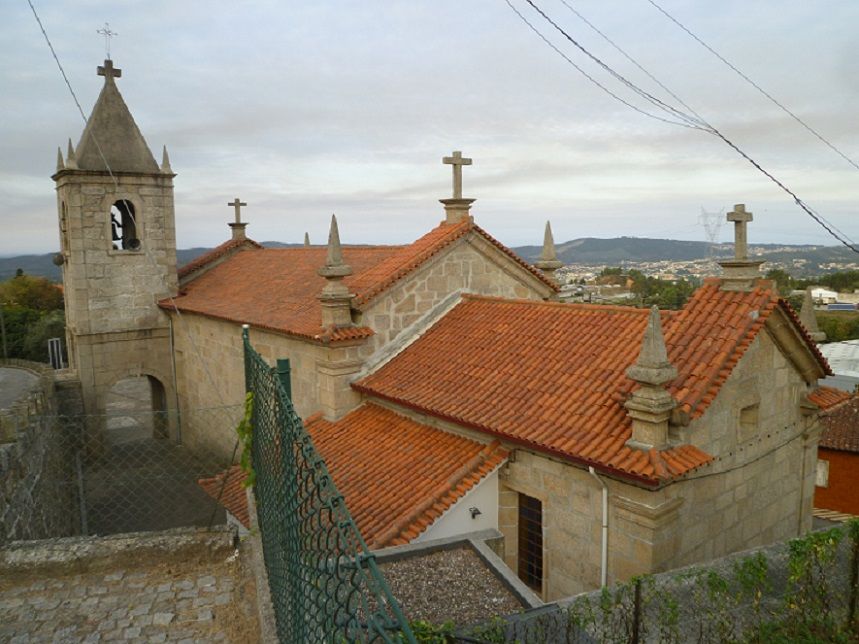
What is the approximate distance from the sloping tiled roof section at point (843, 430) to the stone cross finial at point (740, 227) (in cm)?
1911

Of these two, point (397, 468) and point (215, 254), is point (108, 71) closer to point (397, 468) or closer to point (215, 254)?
point (215, 254)

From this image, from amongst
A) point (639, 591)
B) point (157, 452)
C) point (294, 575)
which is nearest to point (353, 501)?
point (639, 591)

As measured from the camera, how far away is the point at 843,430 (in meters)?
25.0

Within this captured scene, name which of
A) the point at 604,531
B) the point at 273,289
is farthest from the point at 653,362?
the point at 273,289

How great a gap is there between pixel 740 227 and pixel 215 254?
17.3 meters

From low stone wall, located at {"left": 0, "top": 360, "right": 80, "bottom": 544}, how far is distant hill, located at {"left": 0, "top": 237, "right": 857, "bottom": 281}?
78.2m

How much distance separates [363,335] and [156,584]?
6.82m

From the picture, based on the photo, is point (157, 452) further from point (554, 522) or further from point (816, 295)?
point (816, 295)

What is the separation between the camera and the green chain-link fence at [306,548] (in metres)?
2.12

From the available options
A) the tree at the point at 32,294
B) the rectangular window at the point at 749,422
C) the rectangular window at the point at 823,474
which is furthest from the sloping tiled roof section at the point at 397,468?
the tree at the point at 32,294

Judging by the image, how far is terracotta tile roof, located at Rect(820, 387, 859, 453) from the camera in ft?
79.4

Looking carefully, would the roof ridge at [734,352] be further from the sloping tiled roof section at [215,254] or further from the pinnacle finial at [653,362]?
the sloping tiled roof section at [215,254]

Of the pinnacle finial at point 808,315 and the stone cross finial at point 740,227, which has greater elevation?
the stone cross finial at point 740,227

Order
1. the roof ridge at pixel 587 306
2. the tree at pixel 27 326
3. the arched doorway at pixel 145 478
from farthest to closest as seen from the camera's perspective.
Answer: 1. the tree at pixel 27 326
2. the arched doorway at pixel 145 478
3. the roof ridge at pixel 587 306
